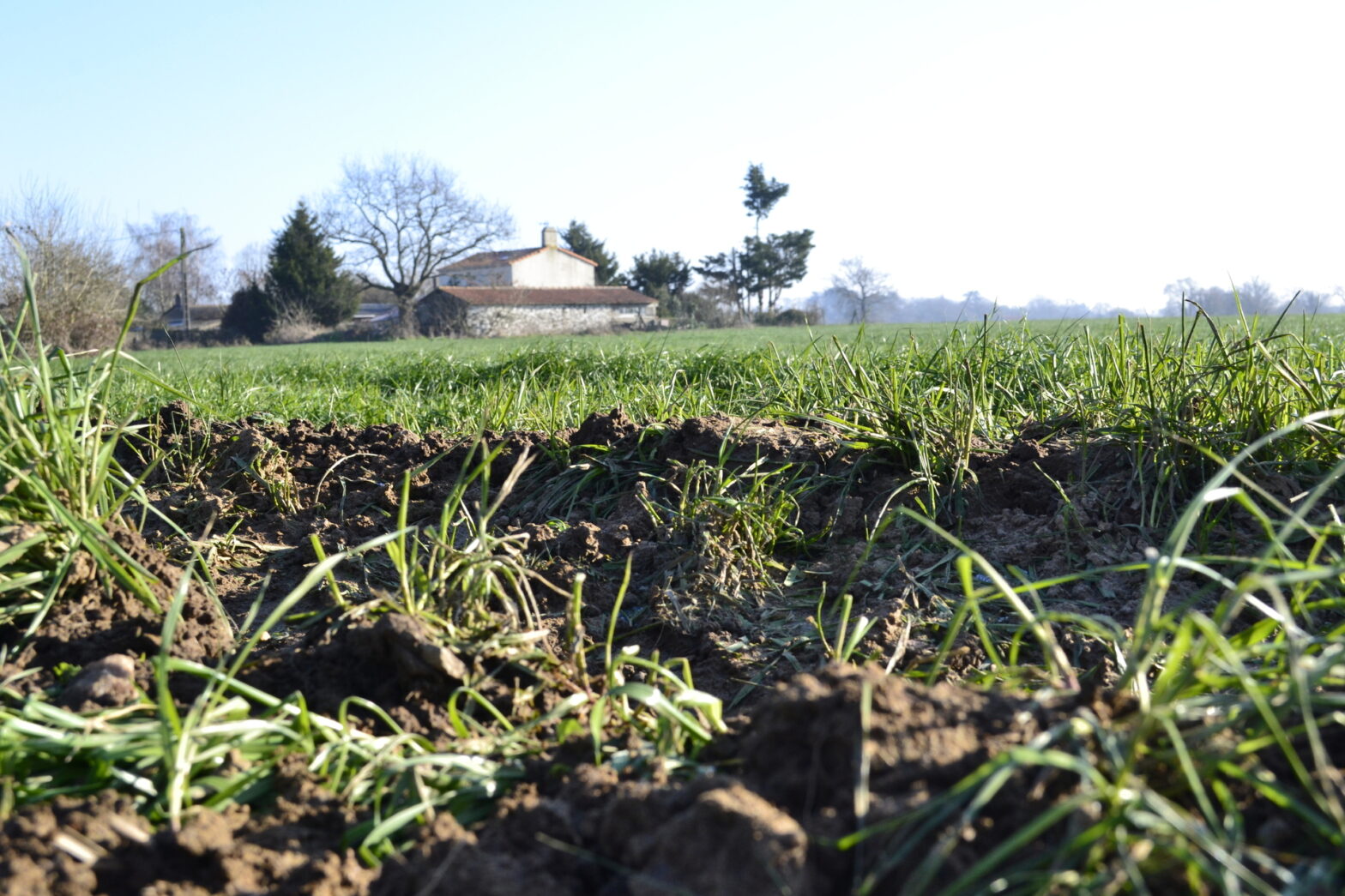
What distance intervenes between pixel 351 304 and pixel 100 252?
19.2m

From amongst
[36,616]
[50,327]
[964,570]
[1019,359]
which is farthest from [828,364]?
[50,327]

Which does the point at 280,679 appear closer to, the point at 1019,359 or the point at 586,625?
the point at 586,625

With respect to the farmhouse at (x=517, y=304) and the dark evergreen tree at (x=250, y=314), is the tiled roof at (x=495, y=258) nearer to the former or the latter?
the farmhouse at (x=517, y=304)

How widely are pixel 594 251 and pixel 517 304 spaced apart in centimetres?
2399

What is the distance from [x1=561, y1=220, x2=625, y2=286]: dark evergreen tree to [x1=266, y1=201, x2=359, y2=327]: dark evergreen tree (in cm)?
2516

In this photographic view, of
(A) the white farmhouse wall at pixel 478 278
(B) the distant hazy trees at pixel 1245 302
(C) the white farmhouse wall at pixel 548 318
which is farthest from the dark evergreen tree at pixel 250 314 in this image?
(B) the distant hazy trees at pixel 1245 302

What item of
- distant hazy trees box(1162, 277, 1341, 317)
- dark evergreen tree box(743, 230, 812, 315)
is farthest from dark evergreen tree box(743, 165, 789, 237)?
distant hazy trees box(1162, 277, 1341, 317)

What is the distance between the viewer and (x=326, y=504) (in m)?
3.57

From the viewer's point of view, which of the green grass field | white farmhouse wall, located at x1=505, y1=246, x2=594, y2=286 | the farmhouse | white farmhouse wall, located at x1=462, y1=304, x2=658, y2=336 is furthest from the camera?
white farmhouse wall, located at x1=505, y1=246, x2=594, y2=286

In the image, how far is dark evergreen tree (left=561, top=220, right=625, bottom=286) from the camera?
238ft

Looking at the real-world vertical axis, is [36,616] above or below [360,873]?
above

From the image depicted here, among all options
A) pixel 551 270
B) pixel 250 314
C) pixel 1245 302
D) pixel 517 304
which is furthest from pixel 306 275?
pixel 1245 302

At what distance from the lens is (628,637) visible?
8.13ft

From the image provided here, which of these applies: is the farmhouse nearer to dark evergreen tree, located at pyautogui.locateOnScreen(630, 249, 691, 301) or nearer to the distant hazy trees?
dark evergreen tree, located at pyautogui.locateOnScreen(630, 249, 691, 301)
